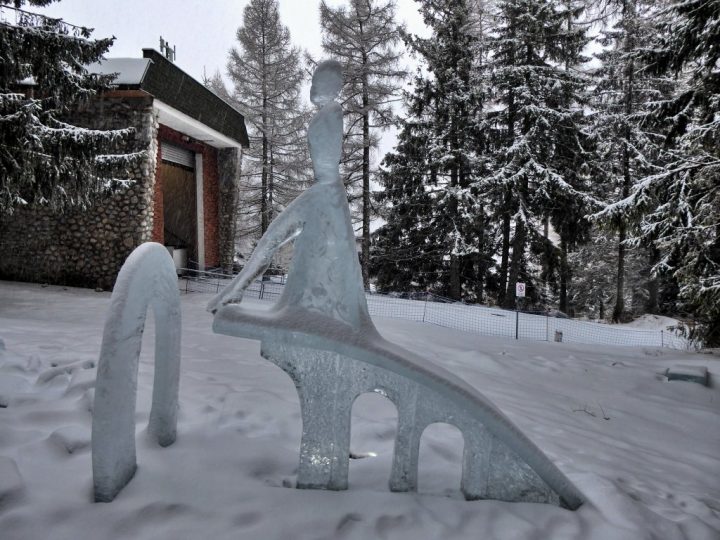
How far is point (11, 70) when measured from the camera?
6.20 metres

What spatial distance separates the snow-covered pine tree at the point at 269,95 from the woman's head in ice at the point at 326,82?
1672 centimetres

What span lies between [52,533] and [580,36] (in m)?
20.3

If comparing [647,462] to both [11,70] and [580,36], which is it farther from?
[580,36]

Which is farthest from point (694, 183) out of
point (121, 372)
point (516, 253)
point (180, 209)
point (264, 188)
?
point (180, 209)

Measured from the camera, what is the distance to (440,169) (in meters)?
17.6

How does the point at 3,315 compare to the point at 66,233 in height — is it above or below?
below

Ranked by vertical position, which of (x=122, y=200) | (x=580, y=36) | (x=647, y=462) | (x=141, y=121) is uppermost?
(x=580, y=36)

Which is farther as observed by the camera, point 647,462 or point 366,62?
point 366,62

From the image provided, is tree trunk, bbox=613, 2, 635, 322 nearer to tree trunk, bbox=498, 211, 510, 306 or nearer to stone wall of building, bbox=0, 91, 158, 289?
tree trunk, bbox=498, 211, 510, 306

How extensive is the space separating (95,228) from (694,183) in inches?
520

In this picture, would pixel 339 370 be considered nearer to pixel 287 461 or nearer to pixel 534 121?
pixel 287 461

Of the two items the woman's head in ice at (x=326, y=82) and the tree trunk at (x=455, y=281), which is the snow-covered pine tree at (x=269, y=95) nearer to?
the tree trunk at (x=455, y=281)

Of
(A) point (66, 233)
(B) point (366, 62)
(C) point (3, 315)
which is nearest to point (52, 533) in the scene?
(C) point (3, 315)

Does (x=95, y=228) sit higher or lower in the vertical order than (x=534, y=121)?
lower
